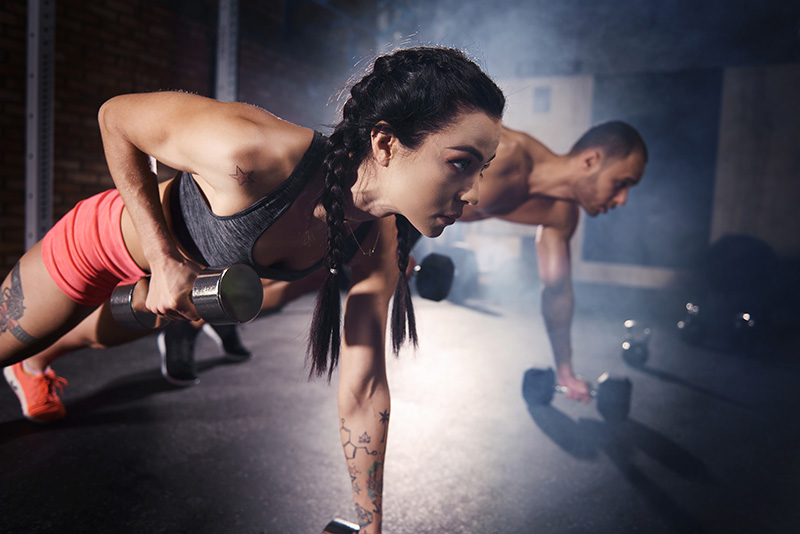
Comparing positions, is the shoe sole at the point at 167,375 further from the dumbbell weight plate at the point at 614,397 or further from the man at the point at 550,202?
the dumbbell weight plate at the point at 614,397

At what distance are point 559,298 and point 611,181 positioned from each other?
527 millimetres

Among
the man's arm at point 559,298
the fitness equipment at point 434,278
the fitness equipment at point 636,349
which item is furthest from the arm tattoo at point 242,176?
the fitness equipment at point 636,349

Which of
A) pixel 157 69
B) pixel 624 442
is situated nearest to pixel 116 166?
pixel 624 442

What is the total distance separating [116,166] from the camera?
98 cm

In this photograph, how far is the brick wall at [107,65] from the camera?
8.54 feet

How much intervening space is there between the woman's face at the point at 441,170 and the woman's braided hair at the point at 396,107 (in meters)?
0.02

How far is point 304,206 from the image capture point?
3.12ft

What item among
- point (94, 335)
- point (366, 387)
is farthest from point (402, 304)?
point (94, 335)

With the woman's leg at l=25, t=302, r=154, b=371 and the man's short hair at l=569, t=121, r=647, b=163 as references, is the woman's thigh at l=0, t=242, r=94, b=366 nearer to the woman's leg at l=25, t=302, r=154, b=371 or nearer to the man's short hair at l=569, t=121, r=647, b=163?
the woman's leg at l=25, t=302, r=154, b=371

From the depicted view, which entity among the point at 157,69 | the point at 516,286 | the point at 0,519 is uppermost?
the point at 157,69

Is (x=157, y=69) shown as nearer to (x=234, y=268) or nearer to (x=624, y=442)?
(x=234, y=268)

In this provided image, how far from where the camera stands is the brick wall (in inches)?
103

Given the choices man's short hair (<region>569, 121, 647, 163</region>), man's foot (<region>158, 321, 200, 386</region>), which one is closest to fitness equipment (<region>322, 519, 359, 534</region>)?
man's foot (<region>158, 321, 200, 386</region>)

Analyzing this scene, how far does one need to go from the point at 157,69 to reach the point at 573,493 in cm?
354
